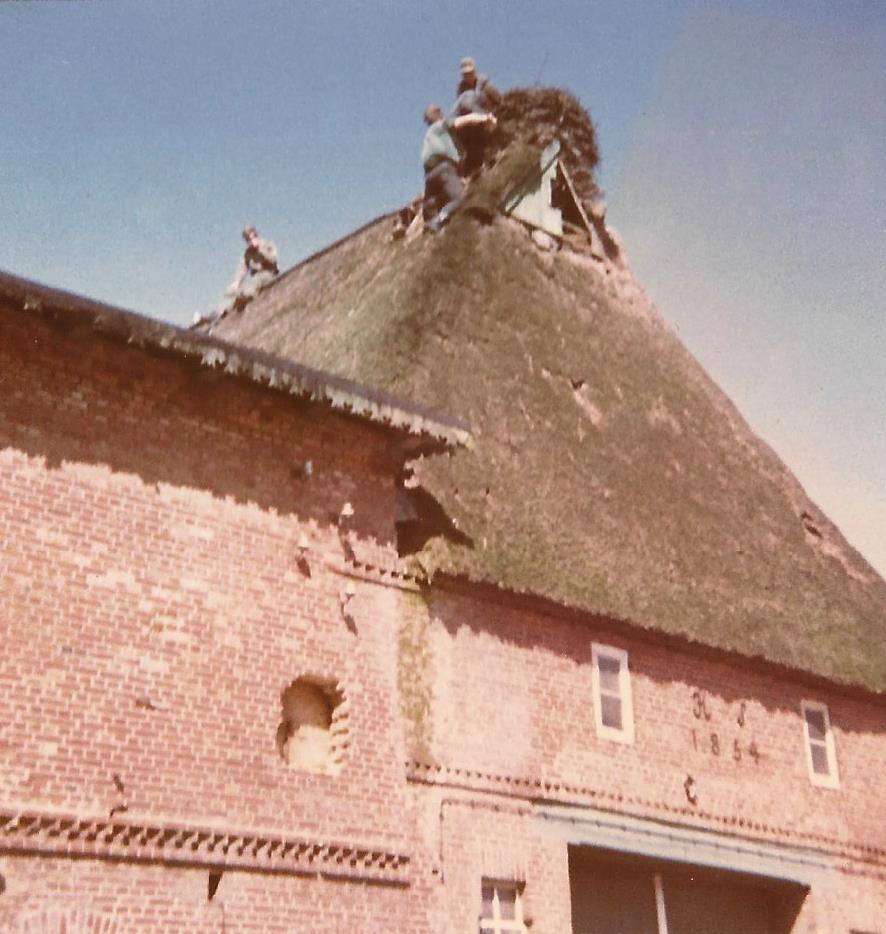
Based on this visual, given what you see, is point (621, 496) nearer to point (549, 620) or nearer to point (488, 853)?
point (549, 620)

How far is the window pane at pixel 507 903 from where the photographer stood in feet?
36.9

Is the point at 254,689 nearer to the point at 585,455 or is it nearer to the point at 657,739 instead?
the point at 657,739

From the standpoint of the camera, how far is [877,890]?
14695 mm

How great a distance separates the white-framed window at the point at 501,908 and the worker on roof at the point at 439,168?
461 inches

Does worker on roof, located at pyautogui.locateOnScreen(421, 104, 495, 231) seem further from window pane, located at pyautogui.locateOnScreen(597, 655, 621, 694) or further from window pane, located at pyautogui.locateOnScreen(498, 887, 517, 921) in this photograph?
window pane, located at pyautogui.locateOnScreen(498, 887, 517, 921)

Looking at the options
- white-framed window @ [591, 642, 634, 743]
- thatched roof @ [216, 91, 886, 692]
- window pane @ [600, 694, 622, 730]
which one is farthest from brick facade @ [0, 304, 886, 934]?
thatched roof @ [216, 91, 886, 692]

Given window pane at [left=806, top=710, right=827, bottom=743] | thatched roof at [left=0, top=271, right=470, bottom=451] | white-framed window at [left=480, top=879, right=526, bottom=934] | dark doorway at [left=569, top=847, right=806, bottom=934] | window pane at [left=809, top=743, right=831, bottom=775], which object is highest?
thatched roof at [left=0, top=271, right=470, bottom=451]

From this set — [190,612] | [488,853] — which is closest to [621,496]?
[488,853]

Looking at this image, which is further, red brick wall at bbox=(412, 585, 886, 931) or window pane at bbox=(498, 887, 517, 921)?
red brick wall at bbox=(412, 585, 886, 931)

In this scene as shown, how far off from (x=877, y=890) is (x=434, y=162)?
13.9 metres

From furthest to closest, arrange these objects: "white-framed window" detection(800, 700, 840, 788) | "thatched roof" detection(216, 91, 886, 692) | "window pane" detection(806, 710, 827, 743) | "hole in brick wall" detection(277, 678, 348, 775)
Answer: "window pane" detection(806, 710, 827, 743)
"white-framed window" detection(800, 700, 840, 788)
"thatched roof" detection(216, 91, 886, 692)
"hole in brick wall" detection(277, 678, 348, 775)

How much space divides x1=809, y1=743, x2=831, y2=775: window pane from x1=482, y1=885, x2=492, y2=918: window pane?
18.9 ft

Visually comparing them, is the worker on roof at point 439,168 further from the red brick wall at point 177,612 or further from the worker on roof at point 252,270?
the red brick wall at point 177,612

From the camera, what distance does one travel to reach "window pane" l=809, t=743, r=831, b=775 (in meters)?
14.9
